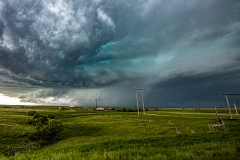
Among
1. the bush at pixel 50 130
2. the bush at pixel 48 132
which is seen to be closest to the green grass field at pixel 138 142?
the bush at pixel 48 132

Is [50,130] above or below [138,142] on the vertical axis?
below

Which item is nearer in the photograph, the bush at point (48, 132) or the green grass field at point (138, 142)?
the green grass field at point (138, 142)

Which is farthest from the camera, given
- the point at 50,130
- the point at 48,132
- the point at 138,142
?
the point at 50,130

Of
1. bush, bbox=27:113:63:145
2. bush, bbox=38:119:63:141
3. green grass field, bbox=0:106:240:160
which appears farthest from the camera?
bush, bbox=38:119:63:141

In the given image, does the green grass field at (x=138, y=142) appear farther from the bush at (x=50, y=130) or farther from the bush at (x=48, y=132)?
the bush at (x=50, y=130)

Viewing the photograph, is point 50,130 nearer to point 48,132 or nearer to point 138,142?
point 48,132

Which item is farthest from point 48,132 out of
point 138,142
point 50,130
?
point 138,142

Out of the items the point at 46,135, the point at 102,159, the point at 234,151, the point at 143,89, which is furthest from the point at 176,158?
the point at 143,89

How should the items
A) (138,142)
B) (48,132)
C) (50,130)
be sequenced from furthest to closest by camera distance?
1. (50,130)
2. (48,132)
3. (138,142)

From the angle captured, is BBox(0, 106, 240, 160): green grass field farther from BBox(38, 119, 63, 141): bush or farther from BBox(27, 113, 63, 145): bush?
BBox(38, 119, 63, 141): bush

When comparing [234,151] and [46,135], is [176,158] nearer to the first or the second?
[234,151]

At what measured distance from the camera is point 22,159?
13375 mm

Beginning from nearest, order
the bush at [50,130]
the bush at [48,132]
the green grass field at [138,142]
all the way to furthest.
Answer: the green grass field at [138,142], the bush at [48,132], the bush at [50,130]

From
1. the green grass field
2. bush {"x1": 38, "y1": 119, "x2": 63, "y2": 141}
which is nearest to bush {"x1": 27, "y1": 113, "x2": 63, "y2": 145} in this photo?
bush {"x1": 38, "y1": 119, "x2": 63, "y2": 141}
